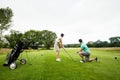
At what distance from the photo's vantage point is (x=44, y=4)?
2056 centimetres

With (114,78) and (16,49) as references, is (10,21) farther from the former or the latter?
(114,78)

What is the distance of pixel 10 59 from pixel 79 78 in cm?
493

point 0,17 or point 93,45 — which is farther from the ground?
point 0,17

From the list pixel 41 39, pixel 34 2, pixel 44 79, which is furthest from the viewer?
pixel 41 39

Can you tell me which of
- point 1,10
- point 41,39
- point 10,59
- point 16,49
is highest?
point 1,10

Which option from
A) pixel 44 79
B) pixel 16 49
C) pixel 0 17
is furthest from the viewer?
pixel 0 17

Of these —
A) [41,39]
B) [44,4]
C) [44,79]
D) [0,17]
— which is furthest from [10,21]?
[41,39]

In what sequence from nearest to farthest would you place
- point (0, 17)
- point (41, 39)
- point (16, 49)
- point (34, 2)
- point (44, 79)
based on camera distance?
point (44, 79) < point (16, 49) < point (34, 2) < point (0, 17) < point (41, 39)

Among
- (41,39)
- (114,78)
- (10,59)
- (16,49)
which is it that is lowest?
(114,78)

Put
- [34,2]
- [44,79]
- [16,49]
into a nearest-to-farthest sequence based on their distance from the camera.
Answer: [44,79]
[16,49]
[34,2]

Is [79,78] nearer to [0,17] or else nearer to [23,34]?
[0,17]

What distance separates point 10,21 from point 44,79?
36865 millimetres

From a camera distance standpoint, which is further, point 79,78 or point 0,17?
point 0,17

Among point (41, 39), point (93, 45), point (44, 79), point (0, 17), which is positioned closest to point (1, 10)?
point (0, 17)
